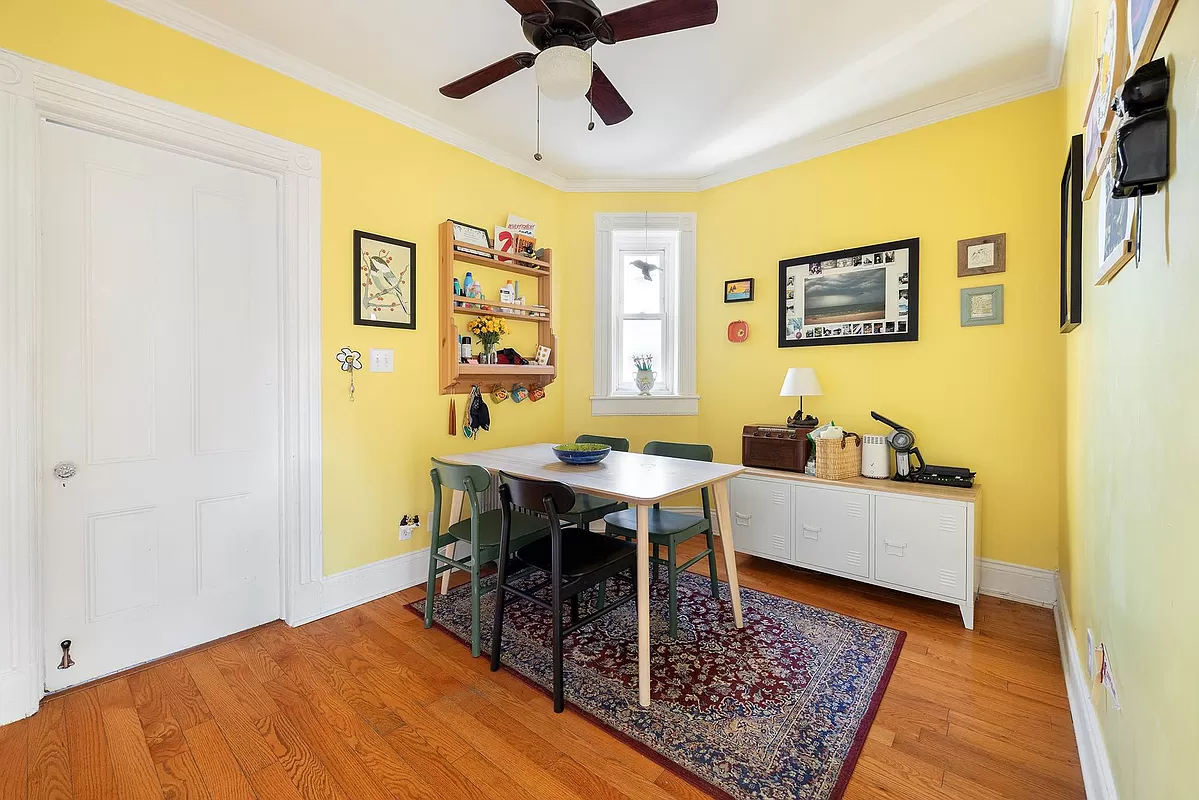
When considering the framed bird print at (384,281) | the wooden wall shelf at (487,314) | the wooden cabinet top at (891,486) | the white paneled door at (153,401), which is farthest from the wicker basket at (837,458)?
the white paneled door at (153,401)

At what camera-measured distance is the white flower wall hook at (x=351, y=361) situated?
2730mm

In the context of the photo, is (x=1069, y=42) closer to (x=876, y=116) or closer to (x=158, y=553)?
(x=876, y=116)

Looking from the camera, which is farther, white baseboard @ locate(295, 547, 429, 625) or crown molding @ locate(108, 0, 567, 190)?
white baseboard @ locate(295, 547, 429, 625)

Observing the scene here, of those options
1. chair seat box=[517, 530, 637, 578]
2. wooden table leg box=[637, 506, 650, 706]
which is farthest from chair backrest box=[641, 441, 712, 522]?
wooden table leg box=[637, 506, 650, 706]

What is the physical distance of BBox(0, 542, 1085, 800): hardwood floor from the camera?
1.55 meters

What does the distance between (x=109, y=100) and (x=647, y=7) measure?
215cm

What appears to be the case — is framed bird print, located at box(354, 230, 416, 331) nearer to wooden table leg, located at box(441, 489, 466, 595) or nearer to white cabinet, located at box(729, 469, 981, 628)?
wooden table leg, located at box(441, 489, 466, 595)

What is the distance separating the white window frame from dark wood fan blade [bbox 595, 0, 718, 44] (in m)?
2.17

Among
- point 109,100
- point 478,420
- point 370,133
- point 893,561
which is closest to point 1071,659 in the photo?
point 893,561

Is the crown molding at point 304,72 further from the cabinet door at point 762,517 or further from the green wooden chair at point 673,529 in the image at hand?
the cabinet door at point 762,517

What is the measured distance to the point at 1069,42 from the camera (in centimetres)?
222

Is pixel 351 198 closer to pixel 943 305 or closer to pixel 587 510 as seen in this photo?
pixel 587 510

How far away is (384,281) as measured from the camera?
2.89 m

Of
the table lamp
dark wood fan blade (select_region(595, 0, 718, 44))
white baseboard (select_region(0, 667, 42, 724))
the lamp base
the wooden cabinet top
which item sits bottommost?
white baseboard (select_region(0, 667, 42, 724))
